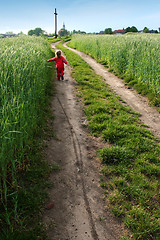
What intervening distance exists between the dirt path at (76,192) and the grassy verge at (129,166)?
19 centimetres

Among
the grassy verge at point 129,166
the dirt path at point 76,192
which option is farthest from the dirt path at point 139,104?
the dirt path at point 76,192

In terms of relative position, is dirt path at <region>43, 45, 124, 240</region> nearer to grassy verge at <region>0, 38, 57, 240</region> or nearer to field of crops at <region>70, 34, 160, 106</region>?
grassy verge at <region>0, 38, 57, 240</region>

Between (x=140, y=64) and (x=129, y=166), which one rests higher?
(x=140, y=64)

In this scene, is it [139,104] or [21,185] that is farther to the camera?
[139,104]

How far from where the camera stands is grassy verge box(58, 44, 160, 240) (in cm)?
279

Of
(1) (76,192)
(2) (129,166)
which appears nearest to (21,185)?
(1) (76,192)

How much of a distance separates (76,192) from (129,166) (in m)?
1.22

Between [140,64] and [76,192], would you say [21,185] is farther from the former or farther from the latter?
[140,64]

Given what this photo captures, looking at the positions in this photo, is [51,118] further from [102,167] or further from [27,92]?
[102,167]

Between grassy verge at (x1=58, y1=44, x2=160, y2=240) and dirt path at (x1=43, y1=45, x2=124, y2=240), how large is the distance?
0.19 meters

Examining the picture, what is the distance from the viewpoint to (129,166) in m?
3.81

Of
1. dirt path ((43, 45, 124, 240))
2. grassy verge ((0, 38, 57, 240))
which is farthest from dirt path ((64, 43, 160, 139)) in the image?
grassy verge ((0, 38, 57, 240))

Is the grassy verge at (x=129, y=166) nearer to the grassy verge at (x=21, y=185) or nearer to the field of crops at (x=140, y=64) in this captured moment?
the grassy verge at (x=21, y=185)

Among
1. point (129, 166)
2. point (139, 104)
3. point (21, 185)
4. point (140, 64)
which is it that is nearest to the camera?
point (21, 185)
